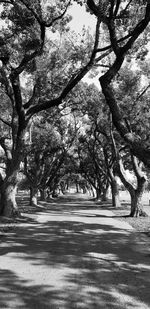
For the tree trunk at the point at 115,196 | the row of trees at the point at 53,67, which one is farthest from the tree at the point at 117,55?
the tree trunk at the point at 115,196

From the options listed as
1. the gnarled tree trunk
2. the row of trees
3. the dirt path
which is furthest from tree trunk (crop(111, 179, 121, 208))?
the dirt path

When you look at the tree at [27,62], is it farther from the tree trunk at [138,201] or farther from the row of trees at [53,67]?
the tree trunk at [138,201]

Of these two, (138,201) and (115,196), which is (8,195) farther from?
(115,196)

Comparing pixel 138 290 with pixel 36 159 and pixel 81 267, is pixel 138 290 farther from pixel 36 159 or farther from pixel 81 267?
pixel 36 159

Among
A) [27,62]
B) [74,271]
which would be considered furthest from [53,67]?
[74,271]

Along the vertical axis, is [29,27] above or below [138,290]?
above

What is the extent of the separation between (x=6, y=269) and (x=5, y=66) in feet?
32.9

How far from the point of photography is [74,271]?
7.33 meters

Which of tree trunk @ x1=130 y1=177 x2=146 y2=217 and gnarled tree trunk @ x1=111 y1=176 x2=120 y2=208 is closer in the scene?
tree trunk @ x1=130 y1=177 x2=146 y2=217

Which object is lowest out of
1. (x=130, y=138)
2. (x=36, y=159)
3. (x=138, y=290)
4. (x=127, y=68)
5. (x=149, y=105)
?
(x=138, y=290)

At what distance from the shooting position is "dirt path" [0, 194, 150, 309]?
546cm

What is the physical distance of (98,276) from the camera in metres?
7.00

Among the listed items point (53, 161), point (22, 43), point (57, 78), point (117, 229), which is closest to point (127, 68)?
point (57, 78)

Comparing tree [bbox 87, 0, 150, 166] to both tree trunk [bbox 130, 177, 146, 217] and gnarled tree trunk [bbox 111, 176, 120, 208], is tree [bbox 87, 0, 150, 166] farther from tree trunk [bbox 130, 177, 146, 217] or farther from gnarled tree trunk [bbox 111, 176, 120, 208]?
gnarled tree trunk [bbox 111, 176, 120, 208]
